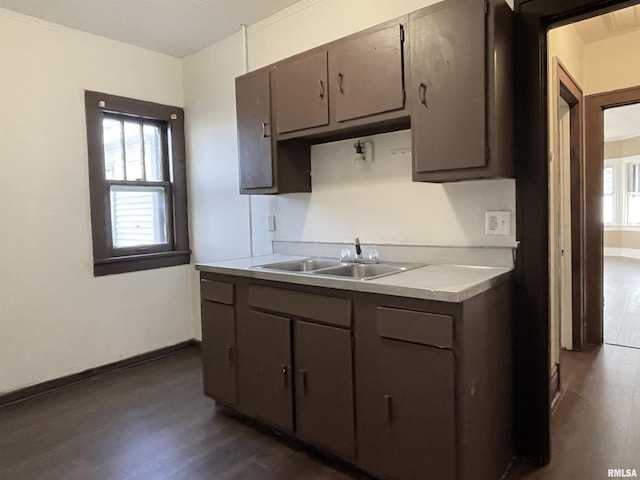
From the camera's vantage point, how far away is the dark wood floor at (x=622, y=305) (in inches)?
151

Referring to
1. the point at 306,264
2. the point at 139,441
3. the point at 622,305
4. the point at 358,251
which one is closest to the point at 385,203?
the point at 358,251

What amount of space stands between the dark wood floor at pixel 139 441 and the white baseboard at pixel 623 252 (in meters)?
9.49

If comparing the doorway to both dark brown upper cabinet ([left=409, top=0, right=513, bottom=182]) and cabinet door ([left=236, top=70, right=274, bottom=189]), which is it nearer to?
dark brown upper cabinet ([left=409, top=0, right=513, bottom=182])

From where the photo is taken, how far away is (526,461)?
2.04 m

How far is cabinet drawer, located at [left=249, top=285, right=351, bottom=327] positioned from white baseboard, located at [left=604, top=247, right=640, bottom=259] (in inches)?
375

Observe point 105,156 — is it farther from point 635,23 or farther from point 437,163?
point 635,23

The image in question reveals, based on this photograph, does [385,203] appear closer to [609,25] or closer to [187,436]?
[187,436]

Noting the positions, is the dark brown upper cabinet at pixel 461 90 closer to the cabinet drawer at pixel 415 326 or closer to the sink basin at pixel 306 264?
the cabinet drawer at pixel 415 326

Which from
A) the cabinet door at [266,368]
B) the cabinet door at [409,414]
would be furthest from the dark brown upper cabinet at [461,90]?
the cabinet door at [266,368]

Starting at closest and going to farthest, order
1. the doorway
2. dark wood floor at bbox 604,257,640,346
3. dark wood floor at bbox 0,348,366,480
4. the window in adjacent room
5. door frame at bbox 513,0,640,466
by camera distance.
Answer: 1. door frame at bbox 513,0,640,466
2. dark wood floor at bbox 0,348,366,480
3. the doorway
4. dark wood floor at bbox 604,257,640,346
5. the window in adjacent room

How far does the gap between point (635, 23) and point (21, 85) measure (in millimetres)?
4278

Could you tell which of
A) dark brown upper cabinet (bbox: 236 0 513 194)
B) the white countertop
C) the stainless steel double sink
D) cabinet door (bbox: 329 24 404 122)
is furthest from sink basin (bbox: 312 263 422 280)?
cabinet door (bbox: 329 24 404 122)

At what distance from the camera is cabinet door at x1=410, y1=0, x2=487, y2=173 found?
1.80 metres

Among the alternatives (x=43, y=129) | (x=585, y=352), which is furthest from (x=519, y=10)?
(x=43, y=129)
